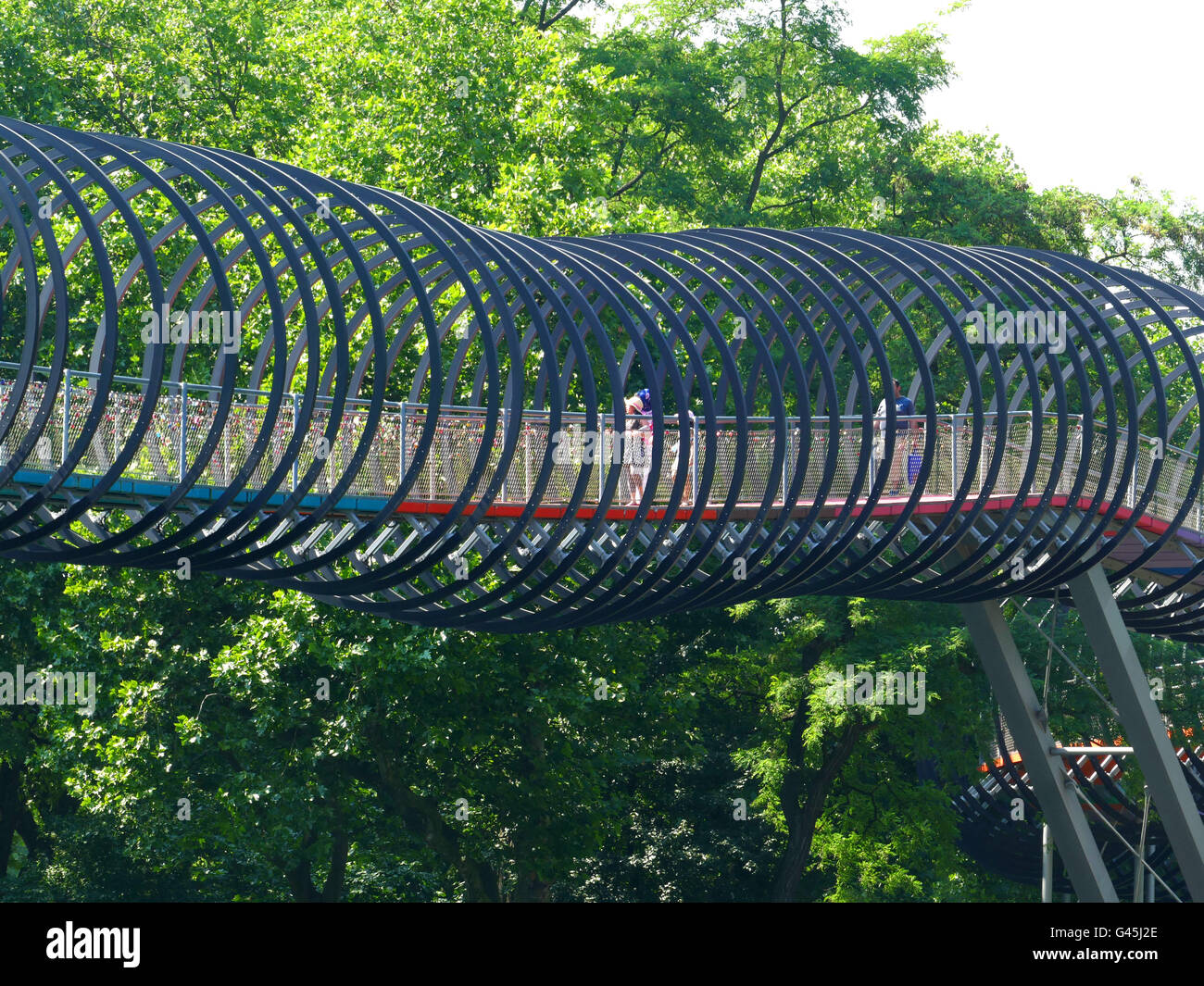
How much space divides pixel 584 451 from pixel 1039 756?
7.59 m

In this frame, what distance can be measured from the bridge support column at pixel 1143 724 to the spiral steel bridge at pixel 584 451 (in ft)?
0.11

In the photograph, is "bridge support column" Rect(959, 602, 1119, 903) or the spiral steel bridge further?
"bridge support column" Rect(959, 602, 1119, 903)

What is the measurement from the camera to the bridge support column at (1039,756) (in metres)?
18.3

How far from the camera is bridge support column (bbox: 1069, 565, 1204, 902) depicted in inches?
690

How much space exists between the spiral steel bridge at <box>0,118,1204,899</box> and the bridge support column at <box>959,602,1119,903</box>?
0.04 metres

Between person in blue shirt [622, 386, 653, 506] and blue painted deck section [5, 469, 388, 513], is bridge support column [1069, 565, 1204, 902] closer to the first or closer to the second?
person in blue shirt [622, 386, 653, 506]

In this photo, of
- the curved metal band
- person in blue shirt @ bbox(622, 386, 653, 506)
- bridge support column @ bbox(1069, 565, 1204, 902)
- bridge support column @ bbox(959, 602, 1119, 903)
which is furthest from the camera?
bridge support column @ bbox(959, 602, 1119, 903)

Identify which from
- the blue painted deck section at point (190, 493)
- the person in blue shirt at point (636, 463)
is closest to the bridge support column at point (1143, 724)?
the person in blue shirt at point (636, 463)

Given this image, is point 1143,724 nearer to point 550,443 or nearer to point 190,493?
point 550,443

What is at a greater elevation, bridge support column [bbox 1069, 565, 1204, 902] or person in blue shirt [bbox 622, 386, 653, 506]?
person in blue shirt [bbox 622, 386, 653, 506]

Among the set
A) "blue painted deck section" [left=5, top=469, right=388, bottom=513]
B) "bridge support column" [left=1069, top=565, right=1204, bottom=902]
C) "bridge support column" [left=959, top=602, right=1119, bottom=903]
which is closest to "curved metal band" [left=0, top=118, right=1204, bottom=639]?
"blue painted deck section" [left=5, top=469, right=388, bottom=513]

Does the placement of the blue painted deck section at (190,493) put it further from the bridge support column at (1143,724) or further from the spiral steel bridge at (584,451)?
the bridge support column at (1143,724)

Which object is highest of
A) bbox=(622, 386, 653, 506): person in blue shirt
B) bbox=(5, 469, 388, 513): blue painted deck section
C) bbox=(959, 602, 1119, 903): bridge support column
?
bbox=(622, 386, 653, 506): person in blue shirt

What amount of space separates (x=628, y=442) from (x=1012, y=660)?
5.60m
